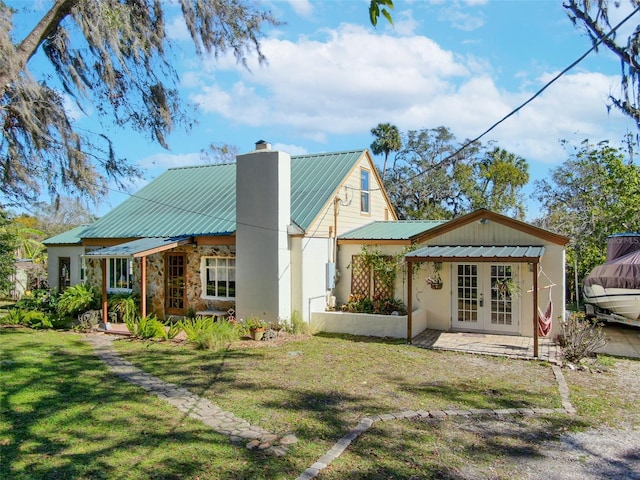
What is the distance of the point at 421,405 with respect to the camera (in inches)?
275

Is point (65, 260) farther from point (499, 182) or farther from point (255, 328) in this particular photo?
point (499, 182)

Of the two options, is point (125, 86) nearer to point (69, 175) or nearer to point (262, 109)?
point (69, 175)

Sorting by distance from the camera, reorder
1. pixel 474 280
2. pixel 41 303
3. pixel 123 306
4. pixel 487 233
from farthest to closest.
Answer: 1. pixel 41 303
2. pixel 123 306
3. pixel 474 280
4. pixel 487 233

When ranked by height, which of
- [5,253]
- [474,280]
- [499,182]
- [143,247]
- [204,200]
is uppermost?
[499,182]

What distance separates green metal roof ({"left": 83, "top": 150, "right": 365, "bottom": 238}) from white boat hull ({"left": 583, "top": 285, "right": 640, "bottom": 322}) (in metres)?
8.75

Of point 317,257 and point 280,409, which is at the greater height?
point 317,257

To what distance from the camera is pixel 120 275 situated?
16.5 metres

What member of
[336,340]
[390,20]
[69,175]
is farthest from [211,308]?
[390,20]

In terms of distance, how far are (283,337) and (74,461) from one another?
25.6 ft

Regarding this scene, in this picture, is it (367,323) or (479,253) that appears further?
(367,323)

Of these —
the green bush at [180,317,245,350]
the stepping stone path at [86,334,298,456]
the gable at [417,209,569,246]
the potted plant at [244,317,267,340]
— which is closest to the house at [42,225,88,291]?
the green bush at [180,317,245,350]

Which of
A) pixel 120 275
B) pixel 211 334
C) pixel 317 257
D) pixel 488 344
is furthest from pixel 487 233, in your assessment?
pixel 120 275

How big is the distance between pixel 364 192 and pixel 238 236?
A: 5888mm

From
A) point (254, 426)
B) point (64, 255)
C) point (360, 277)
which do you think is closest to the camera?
point (254, 426)
